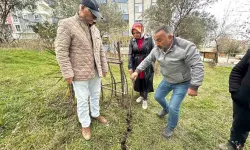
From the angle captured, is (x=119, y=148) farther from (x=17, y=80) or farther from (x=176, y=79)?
(x=17, y=80)

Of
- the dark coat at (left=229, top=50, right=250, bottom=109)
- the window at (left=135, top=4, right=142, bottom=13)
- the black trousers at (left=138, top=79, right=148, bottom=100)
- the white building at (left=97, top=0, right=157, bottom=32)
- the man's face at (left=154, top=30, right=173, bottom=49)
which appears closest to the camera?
the dark coat at (left=229, top=50, right=250, bottom=109)

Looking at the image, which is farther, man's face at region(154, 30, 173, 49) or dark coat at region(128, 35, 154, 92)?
dark coat at region(128, 35, 154, 92)

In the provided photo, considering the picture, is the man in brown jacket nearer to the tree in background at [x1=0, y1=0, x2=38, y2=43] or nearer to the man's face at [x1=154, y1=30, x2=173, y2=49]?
the man's face at [x1=154, y1=30, x2=173, y2=49]

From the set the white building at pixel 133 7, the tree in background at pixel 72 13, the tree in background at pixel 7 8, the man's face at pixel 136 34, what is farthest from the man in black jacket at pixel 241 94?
the white building at pixel 133 7

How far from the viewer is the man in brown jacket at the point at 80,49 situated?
1366 mm

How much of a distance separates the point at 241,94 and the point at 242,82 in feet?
0.39

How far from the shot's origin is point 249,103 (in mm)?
1284

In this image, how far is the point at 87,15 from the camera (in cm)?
143

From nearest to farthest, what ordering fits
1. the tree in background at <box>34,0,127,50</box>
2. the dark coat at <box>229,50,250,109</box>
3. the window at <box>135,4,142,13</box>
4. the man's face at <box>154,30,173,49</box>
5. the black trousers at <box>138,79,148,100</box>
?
the dark coat at <box>229,50,250,109</box>
the man's face at <box>154,30,173,49</box>
the black trousers at <box>138,79,148,100</box>
the tree in background at <box>34,0,127,50</box>
the window at <box>135,4,142,13</box>

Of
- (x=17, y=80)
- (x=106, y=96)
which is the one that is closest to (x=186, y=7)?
(x=106, y=96)

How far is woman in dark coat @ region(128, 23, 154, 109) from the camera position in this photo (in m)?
2.30

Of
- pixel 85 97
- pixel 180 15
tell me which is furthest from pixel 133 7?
pixel 85 97

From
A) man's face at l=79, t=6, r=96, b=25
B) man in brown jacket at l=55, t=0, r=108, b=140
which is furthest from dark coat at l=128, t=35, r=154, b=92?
man's face at l=79, t=6, r=96, b=25

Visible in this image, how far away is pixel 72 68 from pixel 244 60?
176 centimetres
